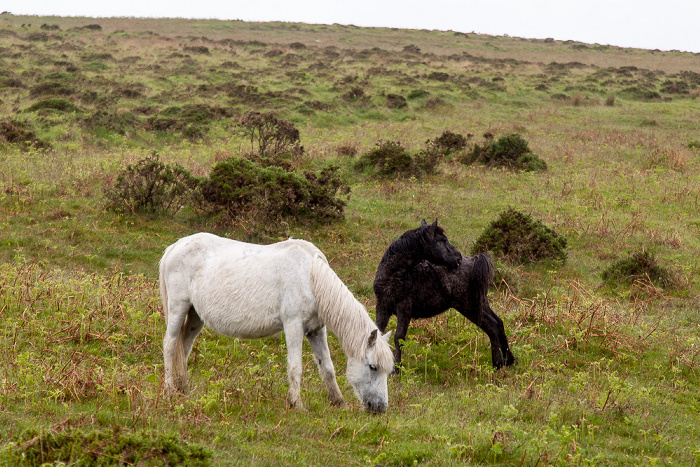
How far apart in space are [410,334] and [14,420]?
16.3 ft

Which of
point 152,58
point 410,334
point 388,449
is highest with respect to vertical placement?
point 152,58

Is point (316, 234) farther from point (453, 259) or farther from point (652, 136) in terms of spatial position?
point (652, 136)

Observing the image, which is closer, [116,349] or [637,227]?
[116,349]

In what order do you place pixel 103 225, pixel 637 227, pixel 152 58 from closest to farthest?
A: pixel 103 225
pixel 637 227
pixel 152 58

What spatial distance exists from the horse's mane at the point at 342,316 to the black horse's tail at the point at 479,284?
2.02 meters

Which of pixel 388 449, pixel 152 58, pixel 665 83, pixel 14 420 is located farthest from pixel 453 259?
pixel 665 83

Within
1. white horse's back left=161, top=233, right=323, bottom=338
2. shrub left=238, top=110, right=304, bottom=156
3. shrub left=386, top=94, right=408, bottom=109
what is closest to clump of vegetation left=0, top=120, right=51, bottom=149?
shrub left=238, top=110, right=304, bottom=156

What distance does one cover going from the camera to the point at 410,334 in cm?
825

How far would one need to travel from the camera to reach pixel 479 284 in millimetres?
7250

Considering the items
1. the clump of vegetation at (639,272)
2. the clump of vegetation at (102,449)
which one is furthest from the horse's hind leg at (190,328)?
A: the clump of vegetation at (639,272)

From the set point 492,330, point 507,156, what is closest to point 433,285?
point 492,330

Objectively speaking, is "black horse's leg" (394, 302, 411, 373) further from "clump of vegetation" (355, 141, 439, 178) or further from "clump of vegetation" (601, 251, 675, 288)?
"clump of vegetation" (355, 141, 439, 178)

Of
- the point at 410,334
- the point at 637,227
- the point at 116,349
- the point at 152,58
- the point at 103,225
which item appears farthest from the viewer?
the point at 152,58

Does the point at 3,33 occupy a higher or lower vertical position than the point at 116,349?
higher
